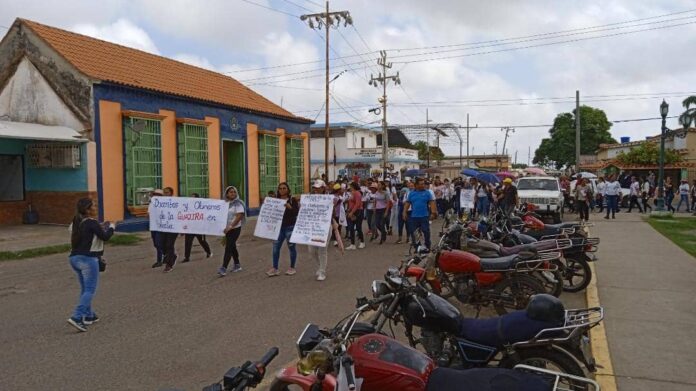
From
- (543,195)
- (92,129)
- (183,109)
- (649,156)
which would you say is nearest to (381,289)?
(92,129)

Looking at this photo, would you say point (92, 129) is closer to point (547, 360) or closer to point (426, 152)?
point (547, 360)

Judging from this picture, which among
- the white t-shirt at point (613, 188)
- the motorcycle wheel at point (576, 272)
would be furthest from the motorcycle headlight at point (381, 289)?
the white t-shirt at point (613, 188)

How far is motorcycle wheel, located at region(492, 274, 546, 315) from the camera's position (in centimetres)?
659

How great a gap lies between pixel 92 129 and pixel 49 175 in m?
2.07

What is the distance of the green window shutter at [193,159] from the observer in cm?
1905

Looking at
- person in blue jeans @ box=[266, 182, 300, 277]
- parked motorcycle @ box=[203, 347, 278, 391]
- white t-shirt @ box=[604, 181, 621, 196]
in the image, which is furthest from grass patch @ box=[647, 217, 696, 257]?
parked motorcycle @ box=[203, 347, 278, 391]

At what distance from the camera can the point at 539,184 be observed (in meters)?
22.3

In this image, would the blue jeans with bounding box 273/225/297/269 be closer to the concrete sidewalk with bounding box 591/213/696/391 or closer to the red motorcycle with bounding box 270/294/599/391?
the concrete sidewalk with bounding box 591/213/696/391

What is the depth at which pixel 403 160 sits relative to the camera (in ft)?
181

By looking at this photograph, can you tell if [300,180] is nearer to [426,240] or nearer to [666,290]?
[426,240]

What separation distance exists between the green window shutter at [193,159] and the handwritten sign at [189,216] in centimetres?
807

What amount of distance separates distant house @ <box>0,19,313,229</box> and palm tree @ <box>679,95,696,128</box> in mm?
35262

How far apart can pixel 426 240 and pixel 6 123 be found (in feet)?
39.2

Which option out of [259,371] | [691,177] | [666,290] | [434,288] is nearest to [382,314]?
Answer: [259,371]
